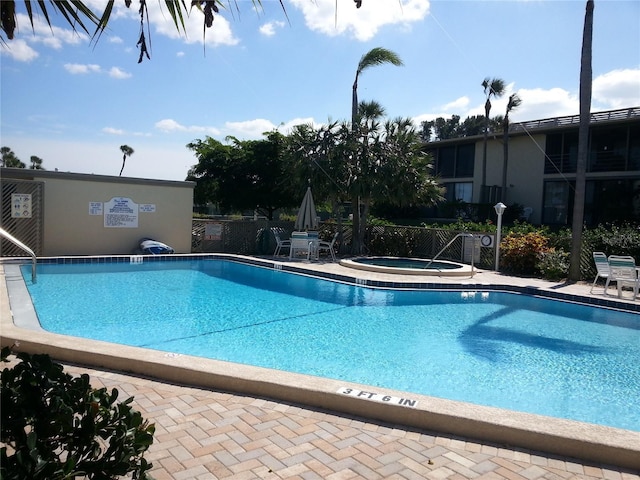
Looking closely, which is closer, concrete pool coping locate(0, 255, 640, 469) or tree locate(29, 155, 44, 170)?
concrete pool coping locate(0, 255, 640, 469)

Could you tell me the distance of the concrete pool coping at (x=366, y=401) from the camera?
3.16 meters

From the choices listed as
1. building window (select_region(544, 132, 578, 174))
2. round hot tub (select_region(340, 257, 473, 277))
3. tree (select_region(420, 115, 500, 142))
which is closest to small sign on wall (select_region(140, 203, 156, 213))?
round hot tub (select_region(340, 257, 473, 277))

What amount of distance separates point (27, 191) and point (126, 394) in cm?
1264

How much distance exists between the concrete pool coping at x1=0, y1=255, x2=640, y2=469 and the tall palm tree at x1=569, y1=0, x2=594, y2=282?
34.2 feet

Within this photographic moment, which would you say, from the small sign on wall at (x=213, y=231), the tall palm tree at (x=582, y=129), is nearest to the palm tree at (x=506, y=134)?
the tall palm tree at (x=582, y=129)

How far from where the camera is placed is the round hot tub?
13.0 metres

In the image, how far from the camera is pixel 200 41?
2.73 m

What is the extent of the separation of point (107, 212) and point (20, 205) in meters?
2.46

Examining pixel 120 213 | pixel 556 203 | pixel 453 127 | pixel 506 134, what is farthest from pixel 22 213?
pixel 453 127

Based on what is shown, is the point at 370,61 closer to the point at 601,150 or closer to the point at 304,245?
the point at 304,245

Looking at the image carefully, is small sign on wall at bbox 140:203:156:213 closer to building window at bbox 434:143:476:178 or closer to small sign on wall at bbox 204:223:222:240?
small sign on wall at bbox 204:223:222:240

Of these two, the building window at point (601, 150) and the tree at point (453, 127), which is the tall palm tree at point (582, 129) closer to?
the building window at point (601, 150)

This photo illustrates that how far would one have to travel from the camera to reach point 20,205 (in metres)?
13.8

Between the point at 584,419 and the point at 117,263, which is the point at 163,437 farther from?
the point at 117,263
